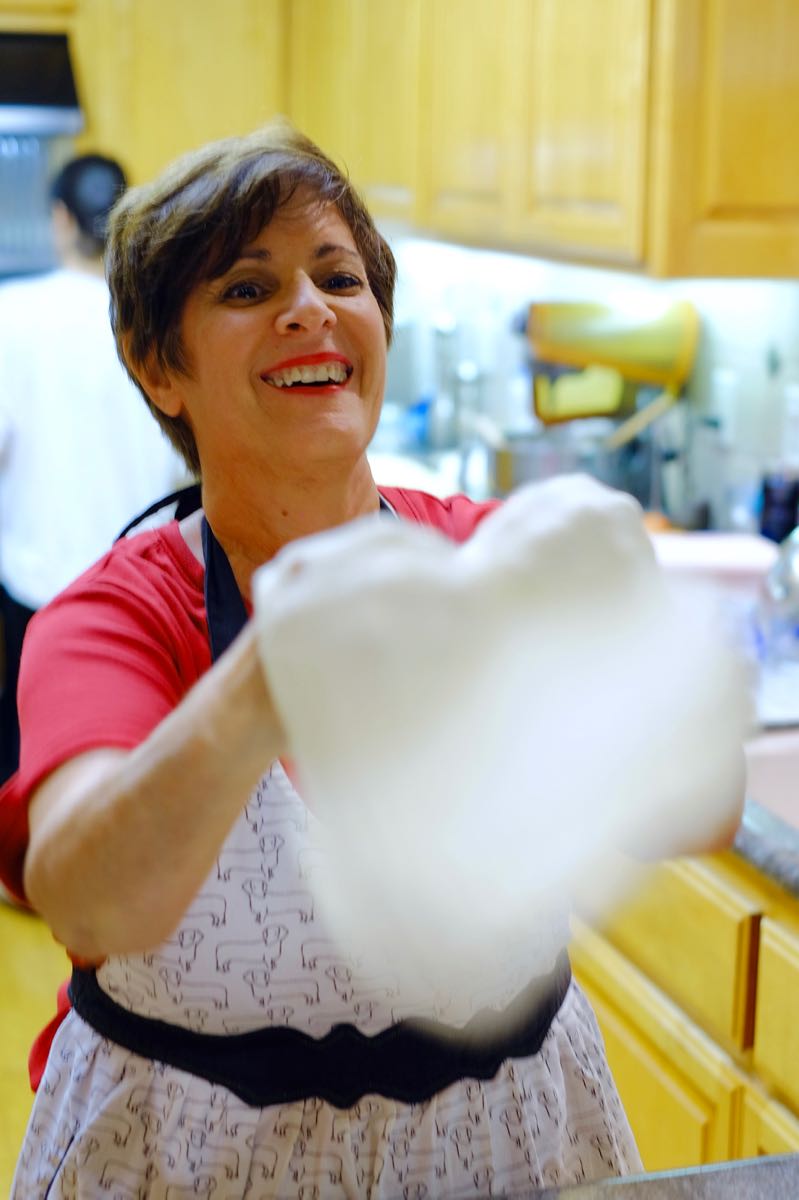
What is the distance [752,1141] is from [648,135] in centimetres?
125

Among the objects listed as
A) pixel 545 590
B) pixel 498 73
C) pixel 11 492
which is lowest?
pixel 11 492

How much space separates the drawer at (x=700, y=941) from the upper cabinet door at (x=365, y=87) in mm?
1724

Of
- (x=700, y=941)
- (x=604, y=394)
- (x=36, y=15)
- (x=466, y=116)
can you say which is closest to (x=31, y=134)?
(x=36, y=15)

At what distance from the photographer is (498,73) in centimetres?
243

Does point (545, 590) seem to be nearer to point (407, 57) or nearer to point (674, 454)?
point (674, 454)

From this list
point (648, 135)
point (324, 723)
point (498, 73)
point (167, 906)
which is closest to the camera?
point (324, 723)

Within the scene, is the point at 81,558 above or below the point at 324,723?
below

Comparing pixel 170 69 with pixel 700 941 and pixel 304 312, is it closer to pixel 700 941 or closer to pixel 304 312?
pixel 700 941

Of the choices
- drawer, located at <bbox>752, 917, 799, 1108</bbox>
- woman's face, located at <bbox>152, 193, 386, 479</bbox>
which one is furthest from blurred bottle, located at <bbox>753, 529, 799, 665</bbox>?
woman's face, located at <bbox>152, 193, 386, 479</bbox>

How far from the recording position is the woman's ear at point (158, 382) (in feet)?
3.44

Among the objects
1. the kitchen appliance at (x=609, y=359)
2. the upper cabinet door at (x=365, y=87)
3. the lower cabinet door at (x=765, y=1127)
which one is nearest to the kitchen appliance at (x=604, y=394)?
the kitchen appliance at (x=609, y=359)

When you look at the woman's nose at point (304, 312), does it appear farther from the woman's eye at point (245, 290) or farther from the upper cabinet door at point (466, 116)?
the upper cabinet door at point (466, 116)

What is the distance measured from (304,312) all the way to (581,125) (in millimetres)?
1330

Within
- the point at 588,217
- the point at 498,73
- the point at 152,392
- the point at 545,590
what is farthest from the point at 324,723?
the point at 498,73
